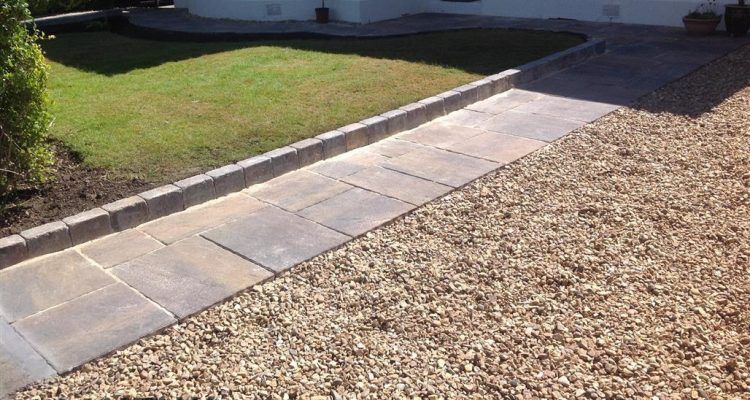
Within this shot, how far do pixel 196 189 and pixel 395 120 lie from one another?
7.67 feet

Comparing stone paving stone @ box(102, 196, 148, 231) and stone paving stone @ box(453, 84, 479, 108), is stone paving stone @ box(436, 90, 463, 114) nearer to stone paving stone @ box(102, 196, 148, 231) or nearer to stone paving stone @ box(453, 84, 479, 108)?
stone paving stone @ box(453, 84, 479, 108)

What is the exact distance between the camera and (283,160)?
549 cm

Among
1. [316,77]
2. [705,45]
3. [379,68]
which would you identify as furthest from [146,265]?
[705,45]

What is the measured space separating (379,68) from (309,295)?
536 cm

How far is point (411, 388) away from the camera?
2938 millimetres

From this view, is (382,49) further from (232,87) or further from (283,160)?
(283,160)

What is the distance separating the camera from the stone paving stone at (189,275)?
365 cm

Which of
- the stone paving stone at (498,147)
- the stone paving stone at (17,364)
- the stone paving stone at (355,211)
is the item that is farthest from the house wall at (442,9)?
the stone paving stone at (17,364)

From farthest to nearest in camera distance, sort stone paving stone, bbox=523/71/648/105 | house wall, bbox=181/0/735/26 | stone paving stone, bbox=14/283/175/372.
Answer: house wall, bbox=181/0/735/26 → stone paving stone, bbox=523/71/648/105 → stone paving stone, bbox=14/283/175/372

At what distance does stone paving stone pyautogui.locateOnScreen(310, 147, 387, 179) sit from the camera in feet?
18.2

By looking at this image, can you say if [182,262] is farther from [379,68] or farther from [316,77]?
[379,68]

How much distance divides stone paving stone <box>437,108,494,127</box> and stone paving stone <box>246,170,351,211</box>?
2.04 metres

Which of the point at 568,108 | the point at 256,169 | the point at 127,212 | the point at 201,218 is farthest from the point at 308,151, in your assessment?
the point at 568,108

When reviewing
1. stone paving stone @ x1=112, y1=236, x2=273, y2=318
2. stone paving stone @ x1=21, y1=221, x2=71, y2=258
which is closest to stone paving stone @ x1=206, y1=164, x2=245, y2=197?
stone paving stone @ x1=112, y1=236, x2=273, y2=318
